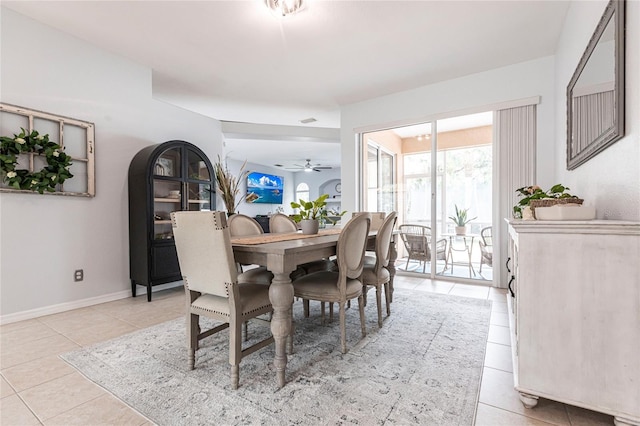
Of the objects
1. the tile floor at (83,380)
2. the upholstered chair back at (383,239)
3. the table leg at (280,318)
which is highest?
the upholstered chair back at (383,239)

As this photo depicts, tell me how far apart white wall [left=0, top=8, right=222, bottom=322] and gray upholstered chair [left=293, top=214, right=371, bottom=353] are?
252 centimetres

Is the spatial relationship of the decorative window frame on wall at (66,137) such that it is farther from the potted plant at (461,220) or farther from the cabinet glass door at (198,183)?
the potted plant at (461,220)

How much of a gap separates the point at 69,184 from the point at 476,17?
4.28 m

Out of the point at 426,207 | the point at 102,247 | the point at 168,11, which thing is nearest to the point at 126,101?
the point at 168,11

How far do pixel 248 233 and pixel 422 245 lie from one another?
272cm

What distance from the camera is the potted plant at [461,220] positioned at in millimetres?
4270

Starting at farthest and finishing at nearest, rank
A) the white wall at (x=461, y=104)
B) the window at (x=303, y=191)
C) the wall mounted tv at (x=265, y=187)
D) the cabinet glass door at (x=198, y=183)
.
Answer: the window at (x=303, y=191)
the wall mounted tv at (x=265, y=187)
the cabinet glass door at (x=198, y=183)
the white wall at (x=461, y=104)

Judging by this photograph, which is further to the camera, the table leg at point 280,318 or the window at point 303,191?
the window at point 303,191

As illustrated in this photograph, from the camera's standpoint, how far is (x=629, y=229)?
120 centimetres

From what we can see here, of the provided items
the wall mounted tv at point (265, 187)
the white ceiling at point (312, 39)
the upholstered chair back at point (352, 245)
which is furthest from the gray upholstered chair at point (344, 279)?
the wall mounted tv at point (265, 187)

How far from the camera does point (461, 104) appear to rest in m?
3.94

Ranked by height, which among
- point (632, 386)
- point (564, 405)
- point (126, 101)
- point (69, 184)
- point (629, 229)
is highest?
point (126, 101)

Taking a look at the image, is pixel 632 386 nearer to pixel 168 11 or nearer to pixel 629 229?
pixel 629 229

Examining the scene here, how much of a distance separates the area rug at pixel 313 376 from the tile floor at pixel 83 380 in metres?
0.07
